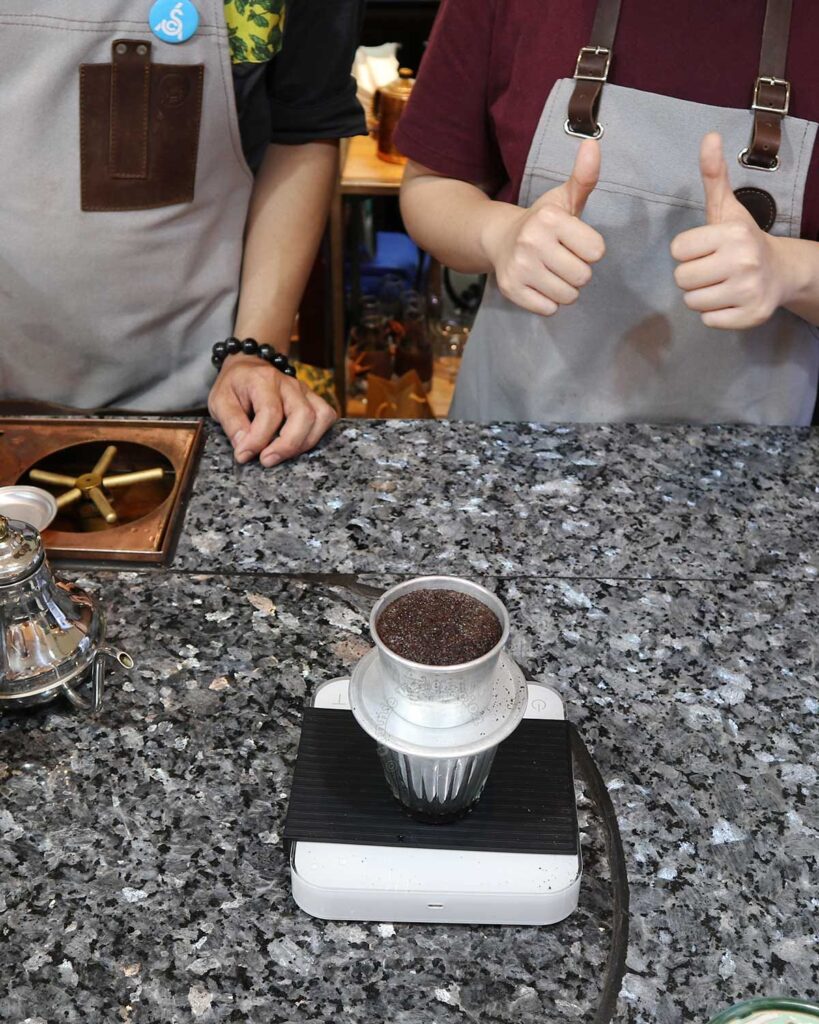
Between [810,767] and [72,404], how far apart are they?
41.9 inches

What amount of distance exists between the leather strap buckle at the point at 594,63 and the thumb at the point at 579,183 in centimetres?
18

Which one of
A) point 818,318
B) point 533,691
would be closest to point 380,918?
point 533,691

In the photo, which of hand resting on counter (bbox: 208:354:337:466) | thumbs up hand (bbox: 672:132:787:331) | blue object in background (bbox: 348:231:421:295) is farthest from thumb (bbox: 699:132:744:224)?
blue object in background (bbox: 348:231:421:295)

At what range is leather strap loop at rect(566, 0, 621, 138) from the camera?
3.59 ft

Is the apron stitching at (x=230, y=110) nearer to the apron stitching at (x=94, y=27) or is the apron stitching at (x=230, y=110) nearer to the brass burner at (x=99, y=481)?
the apron stitching at (x=94, y=27)

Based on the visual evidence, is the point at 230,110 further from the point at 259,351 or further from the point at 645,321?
the point at 645,321

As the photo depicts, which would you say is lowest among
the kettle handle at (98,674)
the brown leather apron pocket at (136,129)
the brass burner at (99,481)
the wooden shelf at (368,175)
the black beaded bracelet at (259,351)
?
the kettle handle at (98,674)

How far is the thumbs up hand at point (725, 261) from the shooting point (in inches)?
36.7

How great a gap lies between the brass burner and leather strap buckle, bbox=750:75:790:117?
80 cm

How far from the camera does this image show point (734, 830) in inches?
27.1

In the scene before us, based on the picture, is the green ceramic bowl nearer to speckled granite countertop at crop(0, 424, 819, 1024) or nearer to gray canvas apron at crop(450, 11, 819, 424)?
speckled granite countertop at crop(0, 424, 819, 1024)

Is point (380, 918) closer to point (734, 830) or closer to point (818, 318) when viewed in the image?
point (734, 830)

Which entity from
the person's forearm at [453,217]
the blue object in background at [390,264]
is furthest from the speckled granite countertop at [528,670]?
the blue object in background at [390,264]

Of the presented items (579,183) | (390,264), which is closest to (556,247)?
(579,183)
